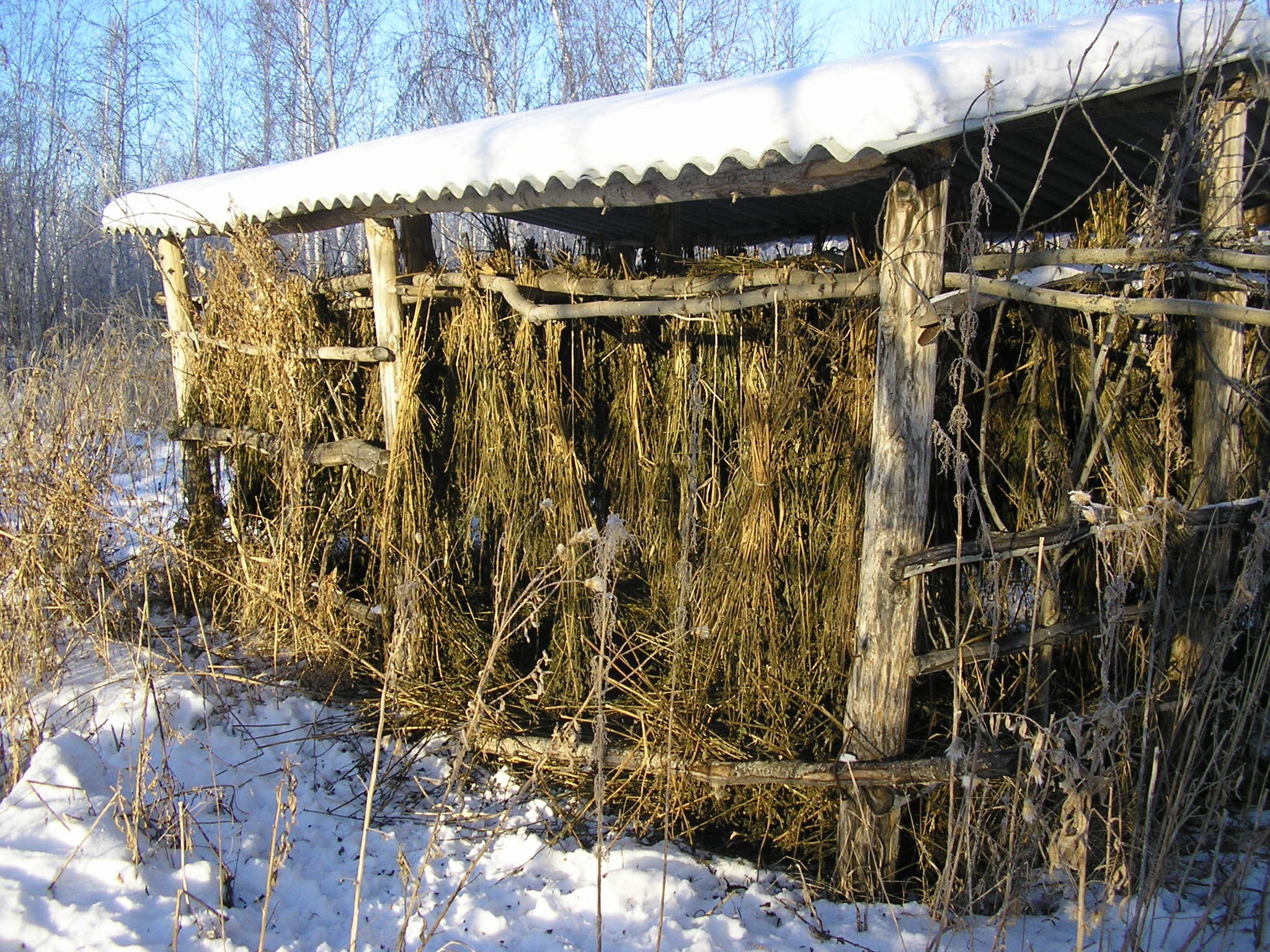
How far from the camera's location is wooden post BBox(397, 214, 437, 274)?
15.2ft

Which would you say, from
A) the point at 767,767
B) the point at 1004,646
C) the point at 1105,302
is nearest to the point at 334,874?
the point at 767,767

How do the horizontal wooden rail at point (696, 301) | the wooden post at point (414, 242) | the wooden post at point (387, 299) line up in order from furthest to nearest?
the wooden post at point (414, 242)
the wooden post at point (387, 299)
the horizontal wooden rail at point (696, 301)

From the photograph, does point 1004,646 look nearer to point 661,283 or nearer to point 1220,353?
point 1220,353

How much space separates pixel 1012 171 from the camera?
171 inches

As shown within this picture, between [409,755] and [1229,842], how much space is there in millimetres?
3656

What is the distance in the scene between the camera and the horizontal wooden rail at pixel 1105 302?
8.45 feet

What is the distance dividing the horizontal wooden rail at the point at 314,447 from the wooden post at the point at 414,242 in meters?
1.02

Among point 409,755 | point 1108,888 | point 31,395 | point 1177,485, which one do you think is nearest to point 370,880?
point 409,755

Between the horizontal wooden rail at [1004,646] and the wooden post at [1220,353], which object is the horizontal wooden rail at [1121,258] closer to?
the wooden post at [1220,353]

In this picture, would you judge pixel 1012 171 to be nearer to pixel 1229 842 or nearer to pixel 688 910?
pixel 1229 842

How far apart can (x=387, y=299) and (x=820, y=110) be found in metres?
2.69

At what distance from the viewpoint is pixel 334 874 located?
133 inches

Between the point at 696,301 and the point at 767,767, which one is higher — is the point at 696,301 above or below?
above

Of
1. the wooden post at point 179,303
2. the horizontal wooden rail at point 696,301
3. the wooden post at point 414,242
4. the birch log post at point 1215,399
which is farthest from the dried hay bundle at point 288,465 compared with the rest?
the birch log post at point 1215,399
